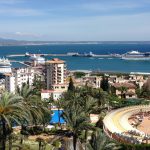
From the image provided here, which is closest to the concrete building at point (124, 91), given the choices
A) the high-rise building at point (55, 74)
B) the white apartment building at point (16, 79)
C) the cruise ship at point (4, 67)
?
the high-rise building at point (55, 74)

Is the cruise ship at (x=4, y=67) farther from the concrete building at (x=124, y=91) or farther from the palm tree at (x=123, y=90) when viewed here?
the palm tree at (x=123, y=90)

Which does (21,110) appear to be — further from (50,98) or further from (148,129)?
(50,98)

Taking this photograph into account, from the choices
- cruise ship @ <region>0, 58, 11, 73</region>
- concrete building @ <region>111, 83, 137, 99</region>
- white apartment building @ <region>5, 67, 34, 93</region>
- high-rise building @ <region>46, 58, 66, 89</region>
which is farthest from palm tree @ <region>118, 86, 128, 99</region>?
cruise ship @ <region>0, 58, 11, 73</region>

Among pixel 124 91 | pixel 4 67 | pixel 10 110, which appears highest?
pixel 10 110

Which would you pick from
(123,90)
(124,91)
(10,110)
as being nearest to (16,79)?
(123,90)

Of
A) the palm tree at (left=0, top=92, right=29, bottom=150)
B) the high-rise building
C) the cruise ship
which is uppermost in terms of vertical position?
Answer: the palm tree at (left=0, top=92, right=29, bottom=150)

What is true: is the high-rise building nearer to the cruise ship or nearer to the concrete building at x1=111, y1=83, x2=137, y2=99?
the concrete building at x1=111, y1=83, x2=137, y2=99

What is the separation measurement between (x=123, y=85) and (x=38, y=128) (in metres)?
40.2

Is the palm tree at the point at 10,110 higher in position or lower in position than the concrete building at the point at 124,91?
higher

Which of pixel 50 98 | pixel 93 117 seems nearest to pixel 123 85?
pixel 50 98

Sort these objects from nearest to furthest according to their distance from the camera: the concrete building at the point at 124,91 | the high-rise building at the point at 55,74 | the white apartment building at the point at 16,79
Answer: the concrete building at the point at 124,91
the high-rise building at the point at 55,74
the white apartment building at the point at 16,79

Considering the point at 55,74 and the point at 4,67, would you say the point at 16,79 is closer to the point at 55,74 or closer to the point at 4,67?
the point at 55,74

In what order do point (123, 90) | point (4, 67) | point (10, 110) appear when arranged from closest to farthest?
point (10, 110) < point (123, 90) < point (4, 67)

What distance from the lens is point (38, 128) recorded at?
54.9 metres
